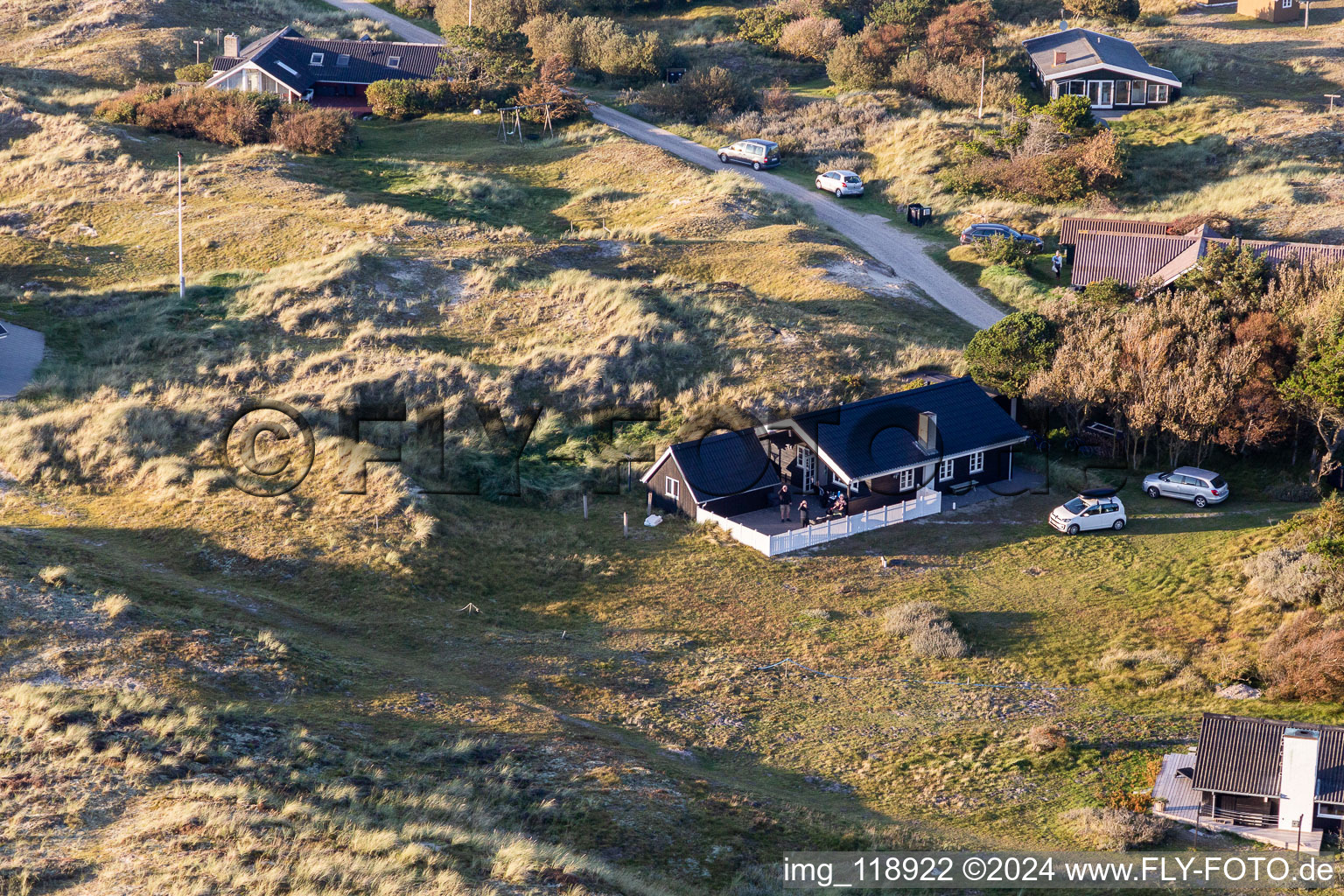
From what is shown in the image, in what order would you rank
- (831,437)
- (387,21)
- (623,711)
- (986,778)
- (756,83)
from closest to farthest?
1. (986,778)
2. (623,711)
3. (831,437)
4. (756,83)
5. (387,21)

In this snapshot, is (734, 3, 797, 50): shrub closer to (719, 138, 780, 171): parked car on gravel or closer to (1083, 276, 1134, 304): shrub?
(719, 138, 780, 171): parked car on gravel

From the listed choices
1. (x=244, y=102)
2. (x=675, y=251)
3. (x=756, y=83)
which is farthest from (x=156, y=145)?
(x=756, y=83)

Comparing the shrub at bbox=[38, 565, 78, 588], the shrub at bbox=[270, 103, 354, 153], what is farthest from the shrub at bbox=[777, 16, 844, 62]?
the shrub at bbox=[38, 565, 78, 588]

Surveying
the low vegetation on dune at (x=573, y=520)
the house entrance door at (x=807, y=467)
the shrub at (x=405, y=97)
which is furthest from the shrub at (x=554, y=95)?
the house entrance door at (x=807, y=467)

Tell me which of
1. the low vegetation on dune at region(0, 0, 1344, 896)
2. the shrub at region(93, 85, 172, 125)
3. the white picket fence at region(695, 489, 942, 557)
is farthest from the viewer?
→ the shrub at region(93, 85, 172, 125)

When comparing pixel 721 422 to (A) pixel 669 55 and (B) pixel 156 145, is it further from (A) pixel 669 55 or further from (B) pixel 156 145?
(A) pixel 669 55

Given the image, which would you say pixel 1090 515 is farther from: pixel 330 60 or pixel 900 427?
pixel 330 60
